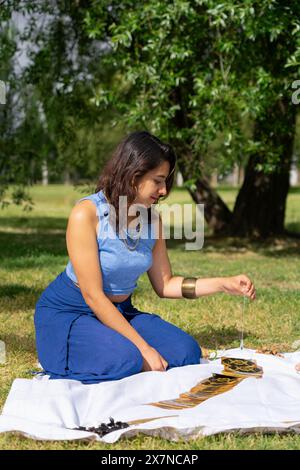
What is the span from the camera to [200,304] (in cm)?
700

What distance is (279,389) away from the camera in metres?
4.18

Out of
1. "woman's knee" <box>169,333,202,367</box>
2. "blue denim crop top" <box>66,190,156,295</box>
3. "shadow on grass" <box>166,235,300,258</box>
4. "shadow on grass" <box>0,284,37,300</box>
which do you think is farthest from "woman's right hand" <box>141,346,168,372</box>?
"shadow on grass" <box>166,235,300,258</box>

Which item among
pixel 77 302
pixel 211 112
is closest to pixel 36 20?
pixel 211 112

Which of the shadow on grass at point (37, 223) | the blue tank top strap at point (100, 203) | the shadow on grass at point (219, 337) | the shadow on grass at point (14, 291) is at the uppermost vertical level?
the blue tank top strap at point (100, 203)

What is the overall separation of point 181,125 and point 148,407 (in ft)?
28.4

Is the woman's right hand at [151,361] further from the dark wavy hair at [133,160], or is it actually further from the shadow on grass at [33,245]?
the shadow on grass at [33,245]

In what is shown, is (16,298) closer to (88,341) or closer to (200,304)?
(200,304)

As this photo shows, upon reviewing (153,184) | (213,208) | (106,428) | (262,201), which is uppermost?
(153,184)

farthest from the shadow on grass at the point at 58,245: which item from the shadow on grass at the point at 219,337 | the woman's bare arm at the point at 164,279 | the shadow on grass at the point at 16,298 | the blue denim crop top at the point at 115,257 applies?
the blue denim crop top at the point at 115,257

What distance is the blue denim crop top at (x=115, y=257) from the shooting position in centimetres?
446

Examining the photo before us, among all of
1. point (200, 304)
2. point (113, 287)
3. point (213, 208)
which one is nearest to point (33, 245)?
point (213, 208)

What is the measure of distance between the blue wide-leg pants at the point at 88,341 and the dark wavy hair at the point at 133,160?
0.67 metres
